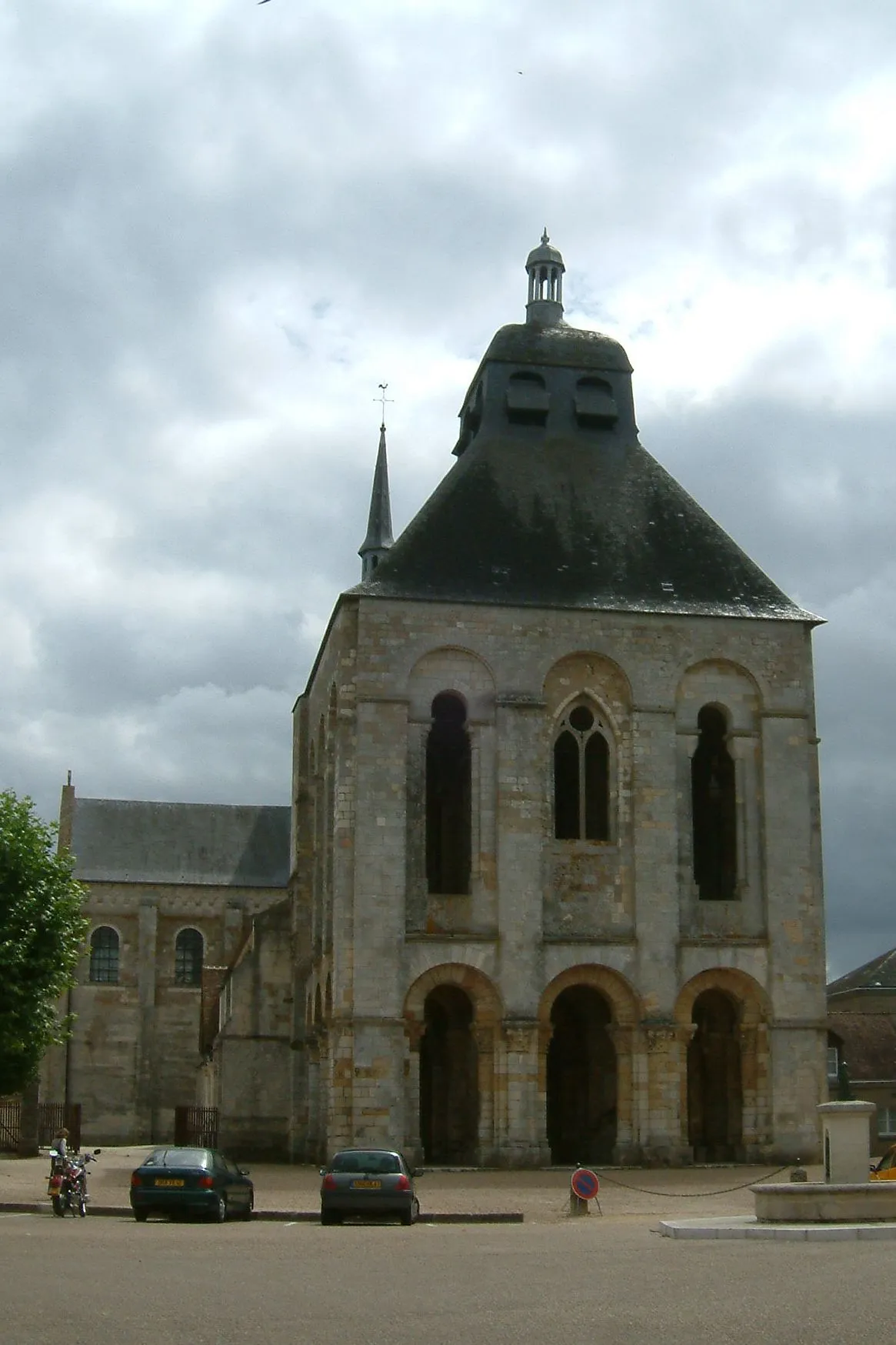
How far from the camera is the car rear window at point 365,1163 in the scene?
75.8ft

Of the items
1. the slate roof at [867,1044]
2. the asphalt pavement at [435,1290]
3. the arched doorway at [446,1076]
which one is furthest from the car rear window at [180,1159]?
the slate roof at [867,1044]

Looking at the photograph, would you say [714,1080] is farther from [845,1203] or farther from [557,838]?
[845,1203]

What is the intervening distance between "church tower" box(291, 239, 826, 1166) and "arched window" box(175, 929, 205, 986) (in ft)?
83.8

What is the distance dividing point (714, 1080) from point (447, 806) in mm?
8517

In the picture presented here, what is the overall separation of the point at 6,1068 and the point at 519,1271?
23130 millimetres

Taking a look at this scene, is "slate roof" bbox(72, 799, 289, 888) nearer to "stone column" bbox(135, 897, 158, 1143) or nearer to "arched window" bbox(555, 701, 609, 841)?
"stone column" bbox(135, 897, 158, 1143)

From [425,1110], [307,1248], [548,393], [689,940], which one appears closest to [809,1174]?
[689,940]

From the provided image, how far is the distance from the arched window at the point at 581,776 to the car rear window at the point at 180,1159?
14.0m

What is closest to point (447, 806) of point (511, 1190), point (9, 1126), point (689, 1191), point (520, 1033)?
point (520, 1033)

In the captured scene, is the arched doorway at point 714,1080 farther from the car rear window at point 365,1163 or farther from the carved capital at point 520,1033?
the car rear window at point 365,1163

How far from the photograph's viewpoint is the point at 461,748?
125 ft

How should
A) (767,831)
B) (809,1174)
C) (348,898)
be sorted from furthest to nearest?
(767,831), (348,898), (809,1174)

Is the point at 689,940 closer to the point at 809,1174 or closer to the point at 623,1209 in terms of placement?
the point at 809,1174

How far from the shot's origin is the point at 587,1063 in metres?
37.0
